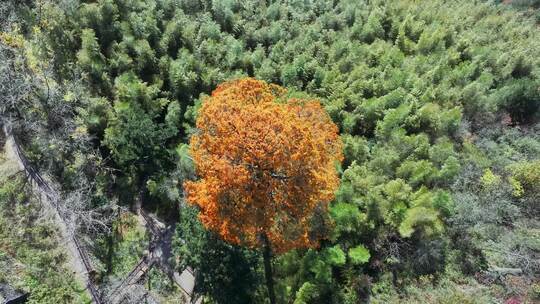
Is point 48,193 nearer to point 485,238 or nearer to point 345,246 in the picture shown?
point 345,246

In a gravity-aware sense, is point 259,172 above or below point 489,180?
above

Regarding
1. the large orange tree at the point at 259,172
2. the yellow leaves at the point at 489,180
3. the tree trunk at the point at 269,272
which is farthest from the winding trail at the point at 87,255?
the yellow leaves at the point at 489,180

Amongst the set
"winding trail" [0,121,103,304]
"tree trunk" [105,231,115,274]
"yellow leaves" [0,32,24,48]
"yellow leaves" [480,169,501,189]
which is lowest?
"tree trunk" [105,231,115,274]

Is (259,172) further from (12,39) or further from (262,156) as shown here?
(12,39)

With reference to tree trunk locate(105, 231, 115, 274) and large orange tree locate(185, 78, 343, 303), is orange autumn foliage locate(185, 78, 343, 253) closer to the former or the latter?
large orange tree locate(185, 78, 343, 303)

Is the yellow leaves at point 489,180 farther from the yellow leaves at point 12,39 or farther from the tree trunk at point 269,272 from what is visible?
the yellow leaves at point 12,39

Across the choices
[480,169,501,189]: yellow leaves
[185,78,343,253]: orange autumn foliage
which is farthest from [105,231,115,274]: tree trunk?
[480,169,501,189]: yellow leaves

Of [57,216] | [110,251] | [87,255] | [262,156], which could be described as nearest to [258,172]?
[262,156]
